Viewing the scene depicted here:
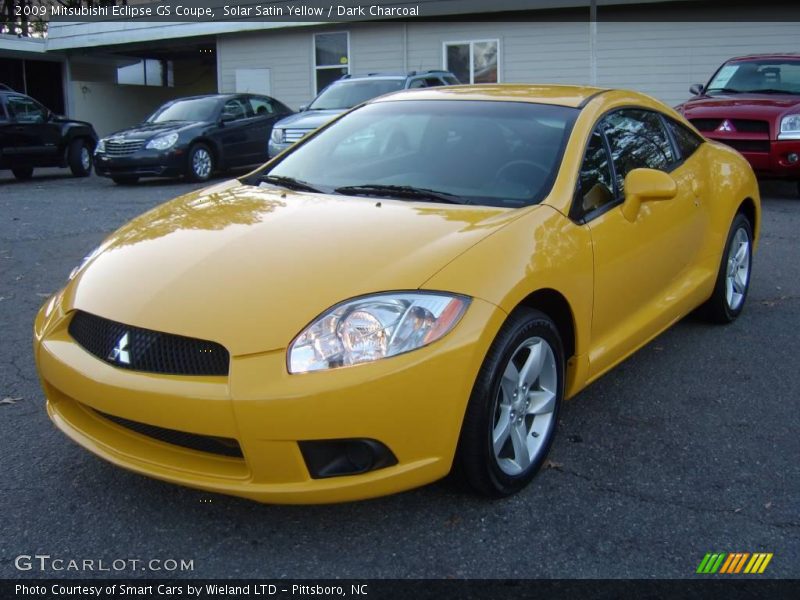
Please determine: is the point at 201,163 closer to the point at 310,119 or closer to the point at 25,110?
the point at 310,119

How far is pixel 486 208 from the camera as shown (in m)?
3.44

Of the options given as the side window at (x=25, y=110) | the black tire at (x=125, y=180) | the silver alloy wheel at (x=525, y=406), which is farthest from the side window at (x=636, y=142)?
the side window at (x=25, y=110)

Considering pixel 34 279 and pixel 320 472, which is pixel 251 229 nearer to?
pixel 320 472

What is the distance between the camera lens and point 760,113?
10273mm

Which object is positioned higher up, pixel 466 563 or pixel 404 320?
pixel 404 320

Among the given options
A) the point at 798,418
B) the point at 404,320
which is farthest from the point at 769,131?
the point at 404,320

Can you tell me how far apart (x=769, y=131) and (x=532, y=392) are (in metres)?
8.30

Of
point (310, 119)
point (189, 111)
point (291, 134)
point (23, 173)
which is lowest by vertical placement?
point (23, 173)

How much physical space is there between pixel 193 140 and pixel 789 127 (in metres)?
9.21

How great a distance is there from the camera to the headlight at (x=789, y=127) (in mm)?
10094

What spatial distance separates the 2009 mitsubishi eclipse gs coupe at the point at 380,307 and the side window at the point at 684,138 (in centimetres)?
67

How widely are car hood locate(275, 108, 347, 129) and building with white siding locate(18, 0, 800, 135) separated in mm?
6173

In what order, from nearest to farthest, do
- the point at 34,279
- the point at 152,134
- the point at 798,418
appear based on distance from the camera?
the point at 798,418 < the point at 34,279 < the point at 152,134
